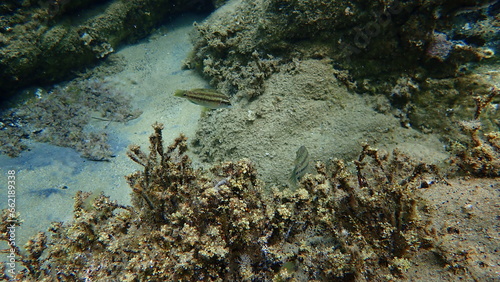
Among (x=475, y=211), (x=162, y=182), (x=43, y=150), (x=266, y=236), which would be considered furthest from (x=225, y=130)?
(x=43, y=150)

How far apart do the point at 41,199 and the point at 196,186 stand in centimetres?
326

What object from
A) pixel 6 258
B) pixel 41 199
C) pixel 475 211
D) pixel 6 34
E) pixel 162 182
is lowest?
pixel 6 258

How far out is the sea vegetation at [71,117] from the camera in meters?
4.64

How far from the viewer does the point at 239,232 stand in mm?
1919

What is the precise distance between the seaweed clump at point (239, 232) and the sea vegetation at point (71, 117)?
2750mm

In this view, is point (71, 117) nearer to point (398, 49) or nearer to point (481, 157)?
point (398, 49)

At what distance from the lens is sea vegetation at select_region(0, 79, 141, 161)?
Result: 4641mm

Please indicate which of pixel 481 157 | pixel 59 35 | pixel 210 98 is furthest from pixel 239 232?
pixel 59 35

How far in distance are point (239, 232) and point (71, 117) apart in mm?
5316

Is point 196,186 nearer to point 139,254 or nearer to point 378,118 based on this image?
point 139,254

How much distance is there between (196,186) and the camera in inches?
89.4

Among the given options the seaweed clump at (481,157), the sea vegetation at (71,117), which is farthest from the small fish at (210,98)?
the seaweed clump at (481,157)

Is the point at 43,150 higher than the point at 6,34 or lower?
lower

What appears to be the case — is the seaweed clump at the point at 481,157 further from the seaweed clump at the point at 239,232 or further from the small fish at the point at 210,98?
the small fish at the point at 210,98
